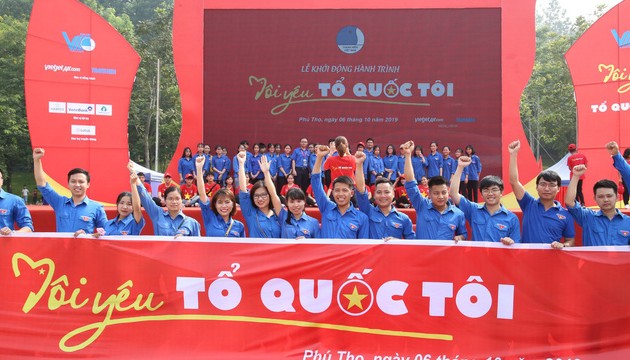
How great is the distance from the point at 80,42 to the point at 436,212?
10917 mm

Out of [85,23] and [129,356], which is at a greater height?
[85,23]

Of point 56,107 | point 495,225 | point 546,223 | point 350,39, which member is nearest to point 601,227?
point 546,223

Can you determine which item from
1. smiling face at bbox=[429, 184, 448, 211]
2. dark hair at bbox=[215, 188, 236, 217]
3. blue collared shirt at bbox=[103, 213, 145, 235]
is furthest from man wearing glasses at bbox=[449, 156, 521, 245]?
blue collared shirt at bbox=[103, 213, 145, 235]

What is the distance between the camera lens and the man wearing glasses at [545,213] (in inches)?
183

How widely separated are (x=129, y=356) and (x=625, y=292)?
3.70m

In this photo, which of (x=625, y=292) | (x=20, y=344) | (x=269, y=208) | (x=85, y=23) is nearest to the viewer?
(x=625, y=292)

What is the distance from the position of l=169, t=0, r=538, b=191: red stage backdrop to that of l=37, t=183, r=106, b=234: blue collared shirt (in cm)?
841

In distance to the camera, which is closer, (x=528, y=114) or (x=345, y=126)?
(x=345, y=126)

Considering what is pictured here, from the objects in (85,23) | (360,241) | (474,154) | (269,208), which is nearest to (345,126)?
(474,154)

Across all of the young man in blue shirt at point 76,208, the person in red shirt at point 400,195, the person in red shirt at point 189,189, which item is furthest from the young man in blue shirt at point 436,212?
the person in red shirt at point 189,189

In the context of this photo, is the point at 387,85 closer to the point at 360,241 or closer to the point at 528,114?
the point at 360,241

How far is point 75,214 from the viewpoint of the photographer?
529cm

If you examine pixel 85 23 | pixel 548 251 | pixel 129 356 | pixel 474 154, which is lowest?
pixel 129 356

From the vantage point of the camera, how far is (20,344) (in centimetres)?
434
